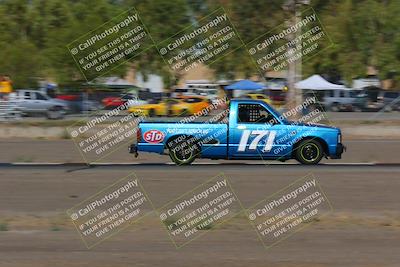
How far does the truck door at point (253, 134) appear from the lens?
17.5m

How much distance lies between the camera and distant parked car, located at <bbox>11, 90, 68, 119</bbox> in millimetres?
36562

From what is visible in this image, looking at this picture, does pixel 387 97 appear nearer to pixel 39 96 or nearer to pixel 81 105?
pixel 39 96

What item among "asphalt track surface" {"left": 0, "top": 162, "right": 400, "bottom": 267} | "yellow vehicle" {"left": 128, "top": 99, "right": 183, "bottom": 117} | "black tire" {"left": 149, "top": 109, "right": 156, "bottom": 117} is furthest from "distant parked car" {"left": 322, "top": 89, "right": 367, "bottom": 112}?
"asphalt track surface" {"left": 0, "top": 162, "right": 400, "bottom": 267}

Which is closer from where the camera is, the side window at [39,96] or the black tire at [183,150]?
the black tire at [183,150]

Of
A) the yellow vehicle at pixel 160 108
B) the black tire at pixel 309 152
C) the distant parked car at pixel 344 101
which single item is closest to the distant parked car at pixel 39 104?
the yellow vehicle at pixel 160 108

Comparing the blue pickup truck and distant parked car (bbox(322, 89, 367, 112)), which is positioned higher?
the blue pickup truck

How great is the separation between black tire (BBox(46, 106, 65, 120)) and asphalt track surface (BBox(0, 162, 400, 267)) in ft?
63.4

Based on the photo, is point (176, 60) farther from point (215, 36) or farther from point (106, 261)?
point (106, 261)

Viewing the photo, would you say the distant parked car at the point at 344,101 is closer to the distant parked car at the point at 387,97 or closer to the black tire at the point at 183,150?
the distant parked car at the point at 387,97

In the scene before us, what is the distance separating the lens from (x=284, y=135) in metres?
17.5

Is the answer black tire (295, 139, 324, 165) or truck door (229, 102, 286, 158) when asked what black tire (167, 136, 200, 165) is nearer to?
truck door (229, 102, 286, 158)

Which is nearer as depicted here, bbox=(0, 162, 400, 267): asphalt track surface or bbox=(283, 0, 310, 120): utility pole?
bbox=(0, 162, 400, 267): asphalt track surface

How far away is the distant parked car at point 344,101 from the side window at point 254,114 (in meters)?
31.9

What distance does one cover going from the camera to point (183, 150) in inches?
694
